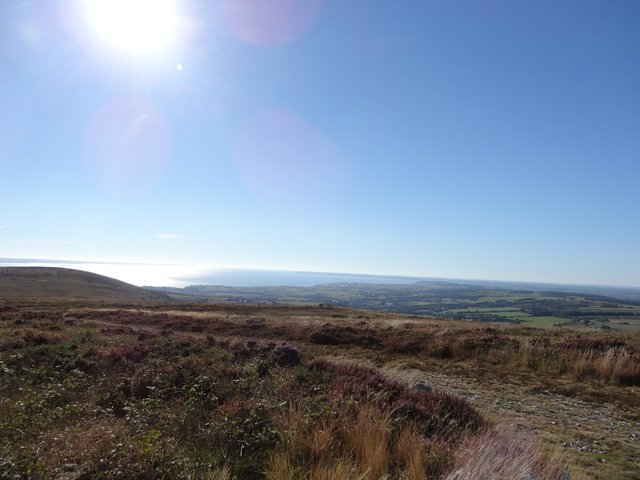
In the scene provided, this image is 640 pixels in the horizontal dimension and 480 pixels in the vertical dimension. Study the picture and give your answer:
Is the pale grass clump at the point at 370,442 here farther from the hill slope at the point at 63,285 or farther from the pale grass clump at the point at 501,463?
the hill slope at the point at 63,285

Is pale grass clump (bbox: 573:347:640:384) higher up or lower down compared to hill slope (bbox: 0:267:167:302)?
higher up

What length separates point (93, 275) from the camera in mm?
112062

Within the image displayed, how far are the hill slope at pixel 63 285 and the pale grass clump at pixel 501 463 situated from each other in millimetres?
82759

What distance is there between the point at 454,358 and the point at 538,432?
868cm

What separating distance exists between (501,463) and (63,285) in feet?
360

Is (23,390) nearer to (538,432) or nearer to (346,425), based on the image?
(346,425)

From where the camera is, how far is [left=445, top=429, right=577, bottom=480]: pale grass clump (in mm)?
3906

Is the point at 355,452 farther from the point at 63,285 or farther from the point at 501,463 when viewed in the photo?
the point at 63,285

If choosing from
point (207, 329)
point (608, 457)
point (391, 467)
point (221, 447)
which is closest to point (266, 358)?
point (221, 447)

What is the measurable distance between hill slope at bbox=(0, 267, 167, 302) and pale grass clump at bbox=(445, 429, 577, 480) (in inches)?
3258

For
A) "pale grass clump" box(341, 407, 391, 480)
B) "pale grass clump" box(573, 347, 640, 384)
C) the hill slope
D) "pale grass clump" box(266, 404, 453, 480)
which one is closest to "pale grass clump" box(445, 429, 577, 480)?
"pale grass clump" box(266, 404, 453, 480)

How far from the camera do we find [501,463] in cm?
429

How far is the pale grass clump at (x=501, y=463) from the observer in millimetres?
3906

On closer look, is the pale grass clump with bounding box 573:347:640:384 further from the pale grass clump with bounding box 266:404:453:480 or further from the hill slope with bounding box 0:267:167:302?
the hill slope with bounding box 0:267:167:302
